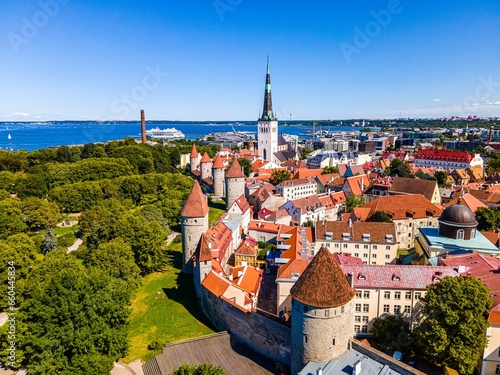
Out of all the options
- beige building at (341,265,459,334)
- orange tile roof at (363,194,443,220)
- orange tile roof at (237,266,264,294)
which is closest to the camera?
beige building at (341,265,459,334)

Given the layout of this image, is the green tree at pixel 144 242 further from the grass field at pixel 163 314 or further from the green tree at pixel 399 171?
the green tree at pixel 399 171

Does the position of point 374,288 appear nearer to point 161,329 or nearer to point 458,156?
point 161,329

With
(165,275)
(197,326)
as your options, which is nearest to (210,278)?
A: (197,326)

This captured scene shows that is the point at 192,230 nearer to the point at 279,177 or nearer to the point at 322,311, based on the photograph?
the point at 322,311

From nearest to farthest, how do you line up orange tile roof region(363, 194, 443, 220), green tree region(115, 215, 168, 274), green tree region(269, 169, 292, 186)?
green tree region(115, 215, 168, 274)
orange tile roof region(363, 194, 443, 220)
green tree region(269, 169, 292, 186)

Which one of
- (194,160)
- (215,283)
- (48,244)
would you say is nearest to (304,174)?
(194,160)

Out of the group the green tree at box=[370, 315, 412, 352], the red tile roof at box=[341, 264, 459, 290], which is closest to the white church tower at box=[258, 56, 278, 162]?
the red tile roof at box=[341, 264, 459, 290]

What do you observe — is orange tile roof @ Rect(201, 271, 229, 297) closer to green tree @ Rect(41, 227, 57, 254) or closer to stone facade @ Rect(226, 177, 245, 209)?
green tree @ Rect(41, 227, 57, 254)
